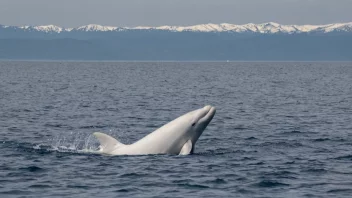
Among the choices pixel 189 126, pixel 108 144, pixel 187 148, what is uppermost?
pixel 189 126

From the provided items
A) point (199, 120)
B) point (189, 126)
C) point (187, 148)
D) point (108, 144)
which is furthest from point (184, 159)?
point (108, 144)

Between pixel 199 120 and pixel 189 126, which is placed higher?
pixel 199 120

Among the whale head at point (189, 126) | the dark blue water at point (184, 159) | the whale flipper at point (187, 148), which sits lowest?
the dark blue water at point (184, 159)

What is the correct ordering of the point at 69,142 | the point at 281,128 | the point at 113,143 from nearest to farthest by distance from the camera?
1. the point at 113,143
2. the point at 69,142
3. the point at 281,128

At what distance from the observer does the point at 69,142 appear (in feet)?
122

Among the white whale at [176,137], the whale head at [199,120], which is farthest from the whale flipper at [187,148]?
the whale head at [199,120]

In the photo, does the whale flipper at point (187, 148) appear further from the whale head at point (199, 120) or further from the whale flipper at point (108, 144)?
the whale flipper at point (108, 144)

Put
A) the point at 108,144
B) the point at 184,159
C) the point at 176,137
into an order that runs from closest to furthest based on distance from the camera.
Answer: the point at 184,159, the point at 176,137, the point at 108,144

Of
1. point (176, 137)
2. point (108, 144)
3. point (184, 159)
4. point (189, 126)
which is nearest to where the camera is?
point (184, 159)

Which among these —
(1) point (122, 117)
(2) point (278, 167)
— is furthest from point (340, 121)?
(2) point (278, 167)

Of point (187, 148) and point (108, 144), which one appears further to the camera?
point (108, 144)

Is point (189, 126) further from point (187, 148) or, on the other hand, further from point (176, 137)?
point (187, 148)

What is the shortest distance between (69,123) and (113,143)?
1879cm

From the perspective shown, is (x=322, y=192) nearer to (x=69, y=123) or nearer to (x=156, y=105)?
(x=69, y=123)
